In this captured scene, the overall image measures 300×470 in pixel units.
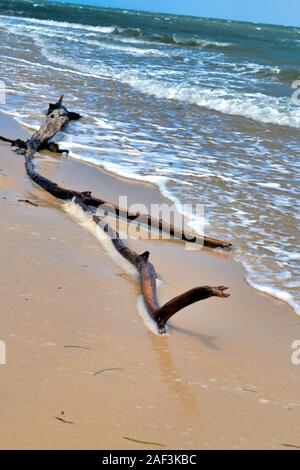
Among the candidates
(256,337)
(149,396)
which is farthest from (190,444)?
(256,337)

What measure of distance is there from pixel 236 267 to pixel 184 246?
1.59ft

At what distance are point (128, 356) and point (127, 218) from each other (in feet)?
7.25

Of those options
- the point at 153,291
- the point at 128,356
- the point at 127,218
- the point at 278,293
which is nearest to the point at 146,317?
the point at 153,291

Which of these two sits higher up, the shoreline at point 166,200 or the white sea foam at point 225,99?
the white sea foam at point 225,99

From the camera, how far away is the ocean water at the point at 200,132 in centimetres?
475

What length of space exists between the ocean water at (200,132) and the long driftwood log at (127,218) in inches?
12.1

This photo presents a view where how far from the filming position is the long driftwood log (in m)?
2.77

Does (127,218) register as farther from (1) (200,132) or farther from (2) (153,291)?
(1) (200,132)

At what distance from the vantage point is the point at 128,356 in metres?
2.66

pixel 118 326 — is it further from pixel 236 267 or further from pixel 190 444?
pixel 236 267

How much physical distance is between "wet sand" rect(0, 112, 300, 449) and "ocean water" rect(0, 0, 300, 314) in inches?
21.5

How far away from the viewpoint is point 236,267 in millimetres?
4004

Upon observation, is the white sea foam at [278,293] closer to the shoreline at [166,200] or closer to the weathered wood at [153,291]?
the shoreline at [166,200]

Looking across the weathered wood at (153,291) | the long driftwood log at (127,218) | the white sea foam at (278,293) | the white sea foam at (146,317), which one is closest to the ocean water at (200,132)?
the white sea foam at (278,293)
